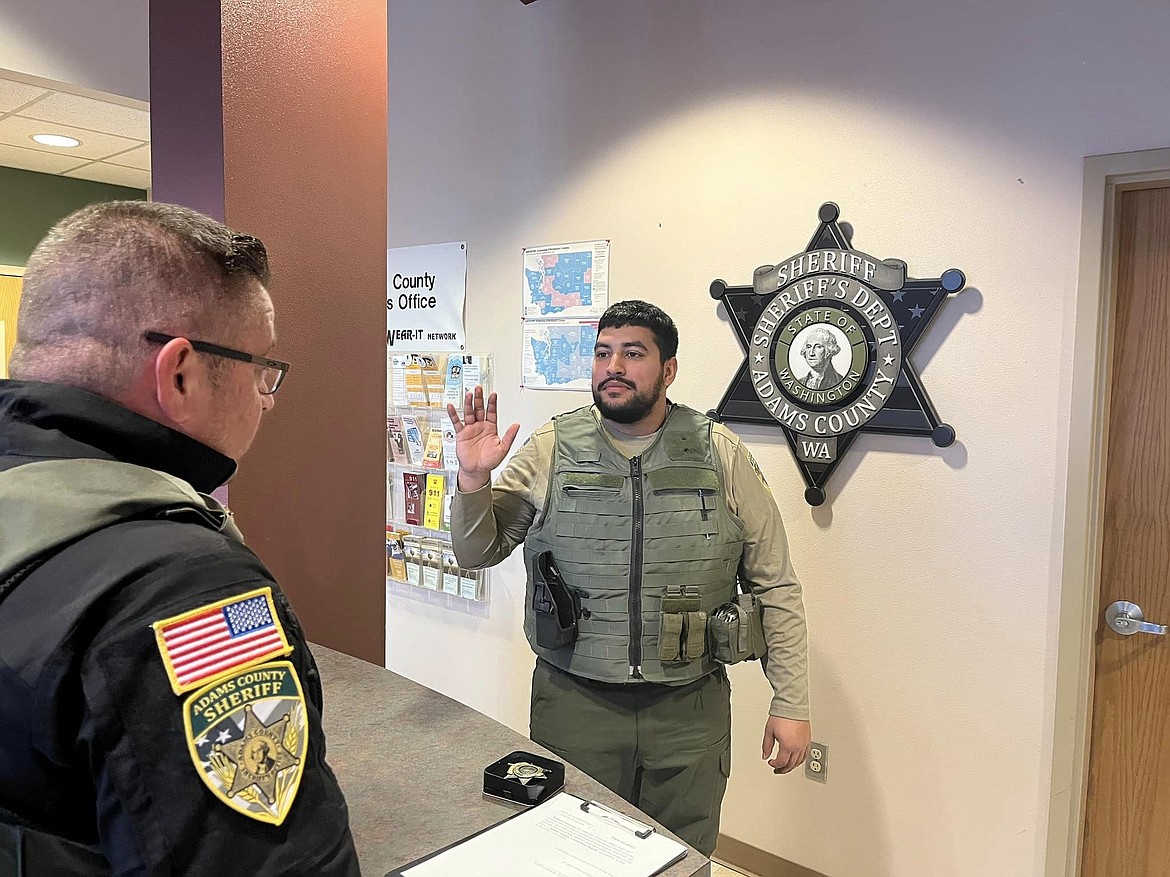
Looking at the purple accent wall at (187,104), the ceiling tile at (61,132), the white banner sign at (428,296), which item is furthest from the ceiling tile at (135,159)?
the purple accent wall at (187,104)

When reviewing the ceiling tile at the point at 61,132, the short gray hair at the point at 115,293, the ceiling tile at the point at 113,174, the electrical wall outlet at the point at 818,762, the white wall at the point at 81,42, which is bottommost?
the electrical wall outlet at the point at 818,762

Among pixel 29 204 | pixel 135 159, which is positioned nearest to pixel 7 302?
pixel 29 204

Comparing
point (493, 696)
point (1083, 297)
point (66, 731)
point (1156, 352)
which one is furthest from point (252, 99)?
point (493, 696)

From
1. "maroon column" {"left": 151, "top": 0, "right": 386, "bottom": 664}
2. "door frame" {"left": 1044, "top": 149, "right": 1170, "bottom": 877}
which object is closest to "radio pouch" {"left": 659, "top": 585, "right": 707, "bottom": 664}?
"maroon column" {"left": 151, "top": 0, "right": 386, "bottom": 664}

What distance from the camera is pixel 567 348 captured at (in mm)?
3223

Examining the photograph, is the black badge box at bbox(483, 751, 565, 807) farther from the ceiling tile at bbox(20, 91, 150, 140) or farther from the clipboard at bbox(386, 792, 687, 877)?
the ceiling tile at bbox(20, 91, 150, 140)

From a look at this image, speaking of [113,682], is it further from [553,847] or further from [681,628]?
[681,628]

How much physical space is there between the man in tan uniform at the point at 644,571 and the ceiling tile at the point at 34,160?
3.70 meters

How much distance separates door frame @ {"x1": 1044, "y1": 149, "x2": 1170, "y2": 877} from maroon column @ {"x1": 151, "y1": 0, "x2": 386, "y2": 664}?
1.71 metres

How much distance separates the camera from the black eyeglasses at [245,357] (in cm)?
A: 90

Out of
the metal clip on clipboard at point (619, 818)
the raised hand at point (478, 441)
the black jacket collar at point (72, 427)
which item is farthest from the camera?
the raised hand at point (478, 441)

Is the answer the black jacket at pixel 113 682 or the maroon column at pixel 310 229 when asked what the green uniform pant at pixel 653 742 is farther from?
the black jacket at pixel 113 682

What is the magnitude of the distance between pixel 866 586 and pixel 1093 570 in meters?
0.58

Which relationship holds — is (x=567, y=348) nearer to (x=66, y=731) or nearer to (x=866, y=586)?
(x=866, y=586)
